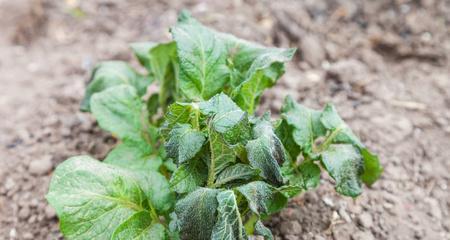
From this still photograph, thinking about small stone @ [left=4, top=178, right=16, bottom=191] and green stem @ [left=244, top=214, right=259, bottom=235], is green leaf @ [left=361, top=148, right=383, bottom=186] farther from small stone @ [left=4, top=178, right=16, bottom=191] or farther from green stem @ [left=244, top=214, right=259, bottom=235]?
small stone @ [left=4, top=178, right=16, bottom=191]

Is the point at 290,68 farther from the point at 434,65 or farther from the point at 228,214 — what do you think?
the point at 228,214

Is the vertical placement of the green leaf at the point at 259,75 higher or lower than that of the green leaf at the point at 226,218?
higher

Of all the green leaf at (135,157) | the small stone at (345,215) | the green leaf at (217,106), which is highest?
the green leaf at (217,106)

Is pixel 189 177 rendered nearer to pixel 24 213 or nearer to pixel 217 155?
pixel 217 155

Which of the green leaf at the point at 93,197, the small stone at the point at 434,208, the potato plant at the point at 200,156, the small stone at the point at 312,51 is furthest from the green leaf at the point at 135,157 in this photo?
the small stone at the point at 312,51

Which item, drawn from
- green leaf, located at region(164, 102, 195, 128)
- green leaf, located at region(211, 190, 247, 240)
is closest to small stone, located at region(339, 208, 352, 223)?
green leaf, located at region(211, 190, 247, 240)

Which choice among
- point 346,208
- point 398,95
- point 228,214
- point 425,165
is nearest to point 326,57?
point 398,95

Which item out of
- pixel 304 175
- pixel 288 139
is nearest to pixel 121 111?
pixel 288 139

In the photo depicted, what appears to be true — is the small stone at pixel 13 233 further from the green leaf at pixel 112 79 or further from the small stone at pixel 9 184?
the green leaf at pixel 112 79
